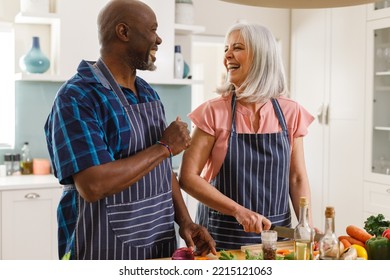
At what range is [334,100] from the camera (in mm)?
3939

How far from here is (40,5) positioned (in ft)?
10.9

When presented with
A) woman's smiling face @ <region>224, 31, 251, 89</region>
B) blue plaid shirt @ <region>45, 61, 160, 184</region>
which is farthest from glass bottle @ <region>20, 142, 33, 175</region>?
blue plaid shirt @ <region>45, 61, 160, 184</region>

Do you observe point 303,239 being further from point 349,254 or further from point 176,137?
point 176,137

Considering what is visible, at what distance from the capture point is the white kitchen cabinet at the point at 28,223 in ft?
10.1

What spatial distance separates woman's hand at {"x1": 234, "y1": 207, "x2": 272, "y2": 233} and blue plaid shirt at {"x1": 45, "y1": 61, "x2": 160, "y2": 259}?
424mm

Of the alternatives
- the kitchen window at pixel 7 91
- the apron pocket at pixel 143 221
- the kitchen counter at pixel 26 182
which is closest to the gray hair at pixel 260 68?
the apron pocket at pixel 143 221

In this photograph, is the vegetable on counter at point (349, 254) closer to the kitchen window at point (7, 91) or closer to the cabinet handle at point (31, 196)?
the cabinet handle at point (31, 196)

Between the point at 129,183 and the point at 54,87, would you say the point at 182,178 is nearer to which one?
the point at 129,183

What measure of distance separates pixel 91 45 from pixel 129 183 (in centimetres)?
212

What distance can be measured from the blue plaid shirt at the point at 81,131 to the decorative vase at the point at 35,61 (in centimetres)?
191

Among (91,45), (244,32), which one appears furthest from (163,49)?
(244,32)

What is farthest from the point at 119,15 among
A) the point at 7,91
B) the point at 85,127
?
the point at 7,91

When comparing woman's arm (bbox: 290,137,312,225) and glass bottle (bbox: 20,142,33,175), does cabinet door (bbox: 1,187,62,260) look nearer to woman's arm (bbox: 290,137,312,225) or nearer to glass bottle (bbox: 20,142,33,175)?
glass bottle (bbox: 20,142,33,175)

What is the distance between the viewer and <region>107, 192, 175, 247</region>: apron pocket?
1.52 meters
